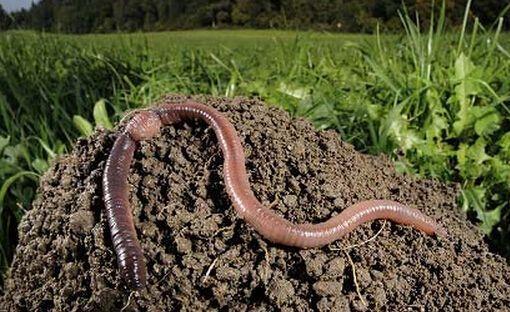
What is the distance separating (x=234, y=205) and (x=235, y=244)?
0.44ft

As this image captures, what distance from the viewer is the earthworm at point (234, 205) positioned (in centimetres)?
222

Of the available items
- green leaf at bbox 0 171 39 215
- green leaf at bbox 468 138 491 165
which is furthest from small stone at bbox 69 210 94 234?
green leaf at bbox 468 138 491 165

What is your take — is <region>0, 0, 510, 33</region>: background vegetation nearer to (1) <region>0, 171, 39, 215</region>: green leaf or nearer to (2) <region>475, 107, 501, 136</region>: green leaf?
(1) <region>0, 171, 39, 215</region>: green leaf

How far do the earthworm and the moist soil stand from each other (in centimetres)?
5

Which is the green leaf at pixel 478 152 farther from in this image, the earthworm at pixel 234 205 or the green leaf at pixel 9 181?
the green leaf at pixel 9 181

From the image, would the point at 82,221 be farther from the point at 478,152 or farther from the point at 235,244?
the point at 478,152

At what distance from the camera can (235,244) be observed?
2.28 meters

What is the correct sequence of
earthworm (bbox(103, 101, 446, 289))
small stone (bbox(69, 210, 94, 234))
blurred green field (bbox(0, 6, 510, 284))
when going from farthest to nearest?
blurred green field (bbox(0, 6, 510, 284)) → small stone (bbox(69, 210, 94, 234)) → earthworm (bbox(103, 101, 446, 289))

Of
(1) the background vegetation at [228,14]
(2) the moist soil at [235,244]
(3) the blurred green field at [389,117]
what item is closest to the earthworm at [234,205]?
(2) the moist soil at [235,244]

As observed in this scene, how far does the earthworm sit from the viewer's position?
7.29ft

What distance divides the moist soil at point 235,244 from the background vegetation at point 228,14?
654 cm

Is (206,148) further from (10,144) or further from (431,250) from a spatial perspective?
(10,144)

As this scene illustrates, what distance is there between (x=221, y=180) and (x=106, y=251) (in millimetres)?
472

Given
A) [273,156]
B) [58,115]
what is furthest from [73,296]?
[58,115]
